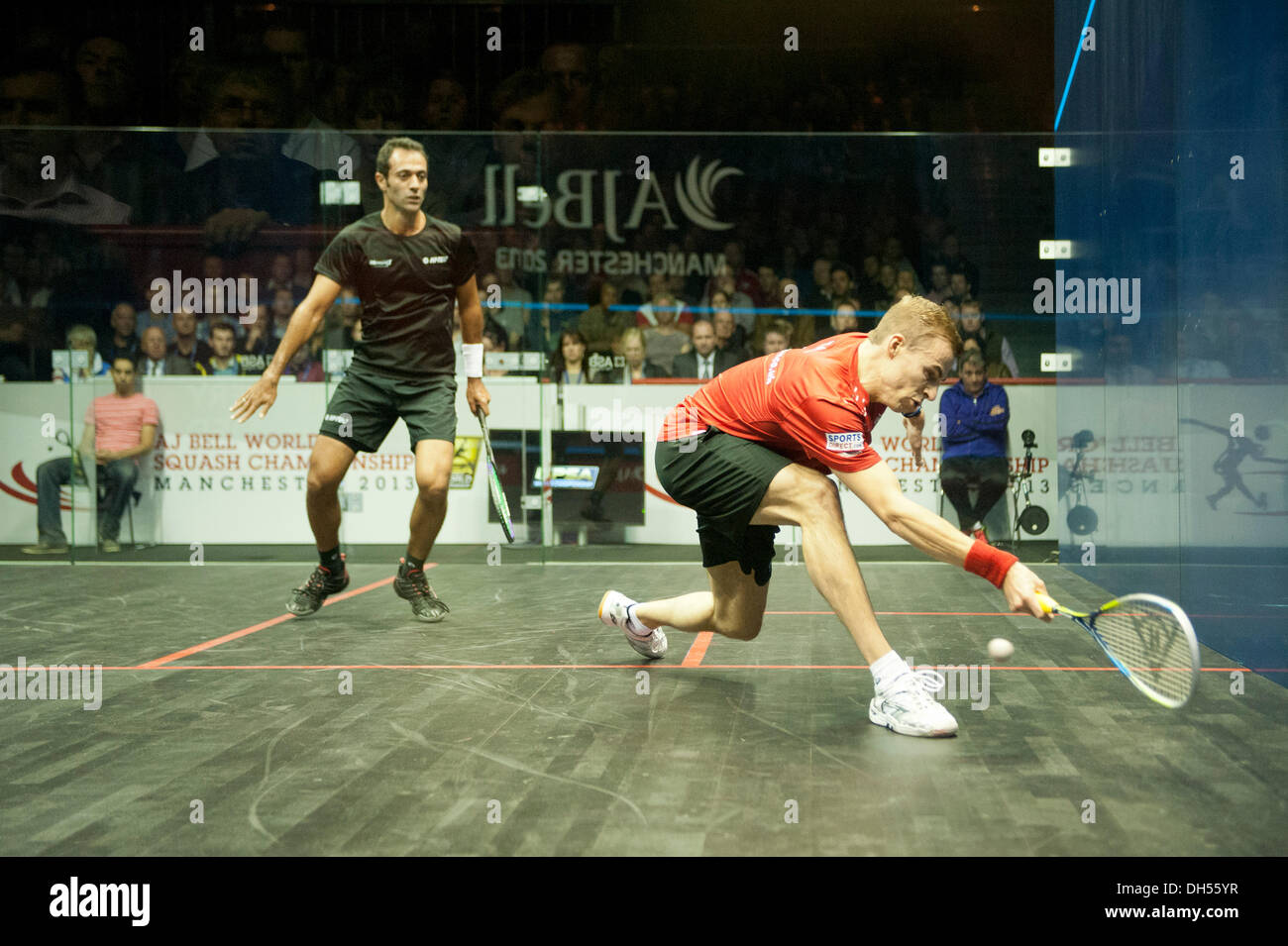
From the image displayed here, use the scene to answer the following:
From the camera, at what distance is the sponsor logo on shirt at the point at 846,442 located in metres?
2.38

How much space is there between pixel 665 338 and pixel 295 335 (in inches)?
119

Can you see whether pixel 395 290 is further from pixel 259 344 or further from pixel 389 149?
pixel 259 344

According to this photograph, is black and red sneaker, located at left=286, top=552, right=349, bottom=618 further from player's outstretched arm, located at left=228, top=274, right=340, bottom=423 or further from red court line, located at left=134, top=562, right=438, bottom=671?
player's outstretched arm, located at left=228, top=274, right=340, bottom=423

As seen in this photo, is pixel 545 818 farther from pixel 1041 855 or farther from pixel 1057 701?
pixel 1057 701

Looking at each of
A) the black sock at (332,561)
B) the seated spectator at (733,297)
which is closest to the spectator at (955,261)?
the seated spectator at (733,297)

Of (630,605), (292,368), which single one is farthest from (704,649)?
(292,368)

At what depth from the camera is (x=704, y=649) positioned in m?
3.43

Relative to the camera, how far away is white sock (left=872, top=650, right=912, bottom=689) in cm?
245

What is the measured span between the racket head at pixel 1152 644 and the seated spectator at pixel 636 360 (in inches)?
171

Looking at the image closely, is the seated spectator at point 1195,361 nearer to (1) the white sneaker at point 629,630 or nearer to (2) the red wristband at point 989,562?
(2) the red wristband at point 989,562

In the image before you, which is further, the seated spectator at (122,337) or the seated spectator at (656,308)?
the seated spectator at (656,308)

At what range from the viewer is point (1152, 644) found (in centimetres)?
214

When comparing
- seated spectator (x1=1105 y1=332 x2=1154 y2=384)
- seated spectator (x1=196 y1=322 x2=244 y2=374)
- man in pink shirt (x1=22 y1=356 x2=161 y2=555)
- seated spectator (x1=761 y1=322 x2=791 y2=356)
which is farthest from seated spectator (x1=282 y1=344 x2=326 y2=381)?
seated spectator (x1=1105 y1=332 x2=1154 y2=384)

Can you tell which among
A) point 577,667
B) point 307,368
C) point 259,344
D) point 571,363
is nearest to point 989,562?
point 577,667
